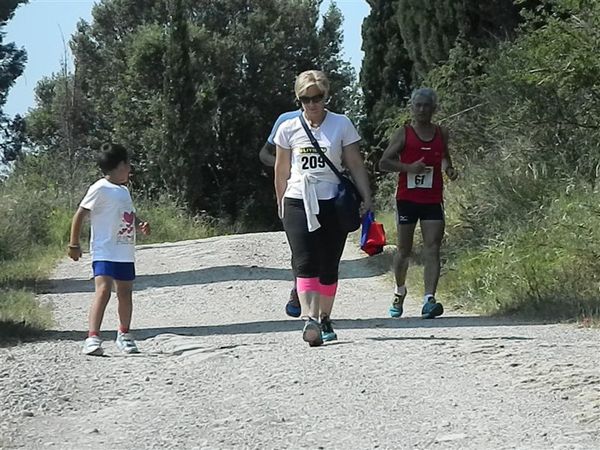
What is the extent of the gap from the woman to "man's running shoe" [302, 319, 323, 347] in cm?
2

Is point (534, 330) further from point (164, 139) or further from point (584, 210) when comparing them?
point (164, 139)

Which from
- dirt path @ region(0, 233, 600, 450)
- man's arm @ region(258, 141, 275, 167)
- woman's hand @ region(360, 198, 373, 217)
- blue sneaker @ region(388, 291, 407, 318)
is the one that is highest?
man's arm @ region(258, 141, 275, 167)

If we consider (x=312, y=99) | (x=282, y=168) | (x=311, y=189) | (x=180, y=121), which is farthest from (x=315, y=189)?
(x=180, y=121)

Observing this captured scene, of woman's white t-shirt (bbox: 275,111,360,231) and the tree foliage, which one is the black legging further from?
the tree foliage

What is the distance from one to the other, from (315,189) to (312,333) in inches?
37.7

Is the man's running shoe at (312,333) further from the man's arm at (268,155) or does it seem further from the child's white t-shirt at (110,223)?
the man's arm at (268,155)

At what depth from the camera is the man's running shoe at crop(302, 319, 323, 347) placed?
25.4ft

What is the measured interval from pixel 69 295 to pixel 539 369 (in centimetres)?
825

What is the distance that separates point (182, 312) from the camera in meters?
11.8

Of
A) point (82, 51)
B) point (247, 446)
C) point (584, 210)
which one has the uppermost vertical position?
point (82, 51)

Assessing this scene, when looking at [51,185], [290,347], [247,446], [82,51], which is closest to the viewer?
[247,446]

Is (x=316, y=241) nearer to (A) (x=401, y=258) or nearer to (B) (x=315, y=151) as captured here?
(B) (x=315, y=151)

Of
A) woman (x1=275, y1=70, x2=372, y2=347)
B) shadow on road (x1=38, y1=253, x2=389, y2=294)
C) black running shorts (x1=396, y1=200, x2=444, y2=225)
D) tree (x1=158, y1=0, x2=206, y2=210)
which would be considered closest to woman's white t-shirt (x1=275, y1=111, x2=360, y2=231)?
woman (x1=275, y1=70, x2=372, y2=347)

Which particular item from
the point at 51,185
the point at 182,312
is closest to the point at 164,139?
the point at 51,185
